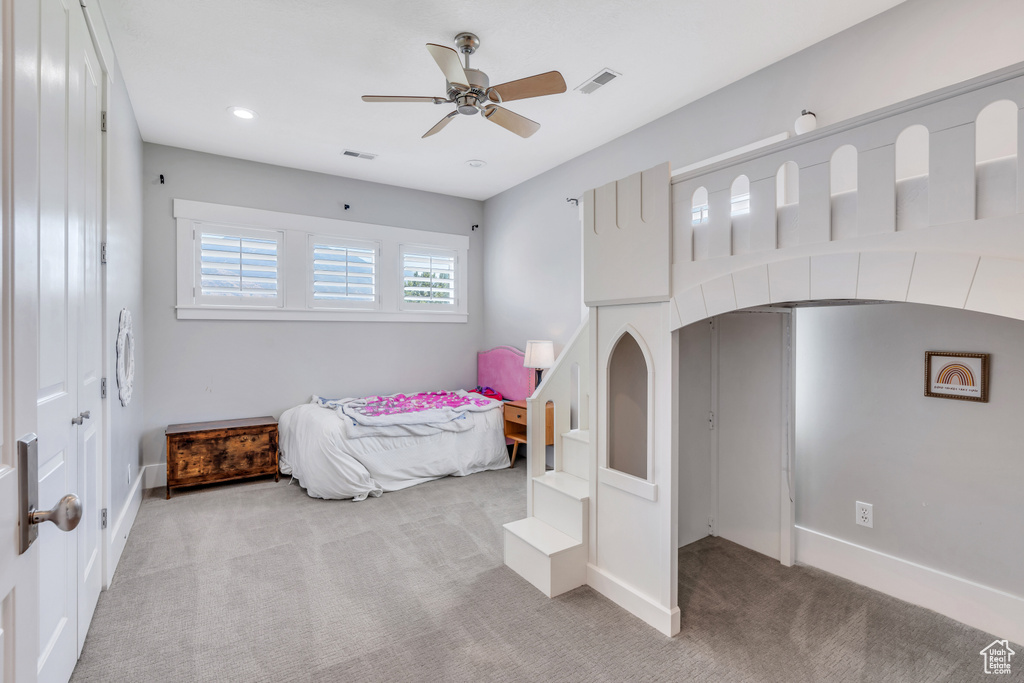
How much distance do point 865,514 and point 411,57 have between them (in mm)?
3484

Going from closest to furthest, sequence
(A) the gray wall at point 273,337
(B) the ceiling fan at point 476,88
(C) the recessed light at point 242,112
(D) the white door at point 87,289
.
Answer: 1. (D) the white door at point 87,289
2. (B) the ceiling fan at point 476,88
3. (C) the recessed light at point 242,112
4. (A) the gray wall at point 273,337

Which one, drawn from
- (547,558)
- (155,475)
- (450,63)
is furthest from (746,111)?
(155,475)

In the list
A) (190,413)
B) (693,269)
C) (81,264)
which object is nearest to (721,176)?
(693,269)

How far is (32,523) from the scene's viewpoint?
81 cm

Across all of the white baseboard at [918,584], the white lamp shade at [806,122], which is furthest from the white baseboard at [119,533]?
the white lamp shade at [806,122]

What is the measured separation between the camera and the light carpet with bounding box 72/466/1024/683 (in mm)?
1887

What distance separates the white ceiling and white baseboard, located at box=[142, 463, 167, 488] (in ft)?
9.03

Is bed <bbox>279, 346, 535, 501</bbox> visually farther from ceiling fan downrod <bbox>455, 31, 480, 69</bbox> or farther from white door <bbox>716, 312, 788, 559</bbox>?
ceiling fan downrod <bbox>455, 31, 480, 69</bbox>

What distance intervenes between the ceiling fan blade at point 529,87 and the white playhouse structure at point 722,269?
0.56 metres

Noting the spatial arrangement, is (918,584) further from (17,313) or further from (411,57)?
(411,57)

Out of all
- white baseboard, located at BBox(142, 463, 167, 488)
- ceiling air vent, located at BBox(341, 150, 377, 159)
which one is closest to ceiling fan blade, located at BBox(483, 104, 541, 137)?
ceiling air vent, located at BBox(341, 150, 377, 159)

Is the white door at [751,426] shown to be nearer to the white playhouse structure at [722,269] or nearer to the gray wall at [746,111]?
the white playhouse structure at [722,269]

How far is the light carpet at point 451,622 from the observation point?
1887mm

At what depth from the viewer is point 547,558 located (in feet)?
7.89
